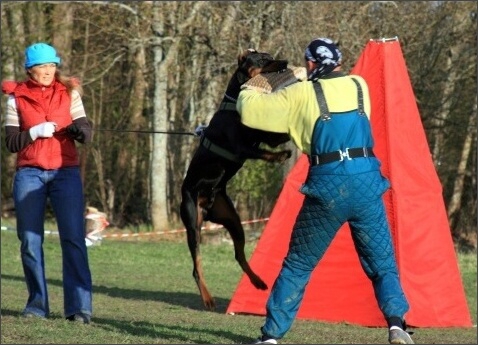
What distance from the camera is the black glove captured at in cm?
776

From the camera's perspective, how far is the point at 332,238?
6.62m

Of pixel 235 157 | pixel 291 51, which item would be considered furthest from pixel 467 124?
pixel 235 157

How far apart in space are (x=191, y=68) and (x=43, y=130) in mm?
16545

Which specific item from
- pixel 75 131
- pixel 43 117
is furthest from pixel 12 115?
pixel 75 131

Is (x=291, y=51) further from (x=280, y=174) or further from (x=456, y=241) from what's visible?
(x=456, y=241)

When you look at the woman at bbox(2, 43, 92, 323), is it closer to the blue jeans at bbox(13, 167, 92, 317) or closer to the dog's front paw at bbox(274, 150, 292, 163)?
the blue jeans at bbox(13, 167, 92, 317)

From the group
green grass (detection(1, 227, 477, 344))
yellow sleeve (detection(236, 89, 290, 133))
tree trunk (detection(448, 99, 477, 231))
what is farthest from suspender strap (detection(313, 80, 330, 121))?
tree trunk (detection(448, 99, 477, 231))

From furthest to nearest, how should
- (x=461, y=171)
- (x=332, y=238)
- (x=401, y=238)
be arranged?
(x=461, y=171)
(x=401, y=238)
(x=332, y=238)

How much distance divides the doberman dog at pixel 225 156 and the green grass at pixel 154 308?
787 mm

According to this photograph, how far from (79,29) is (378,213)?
21363mm

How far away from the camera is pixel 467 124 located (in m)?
24.5

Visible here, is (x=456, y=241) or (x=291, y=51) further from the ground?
(x=291, y=51)

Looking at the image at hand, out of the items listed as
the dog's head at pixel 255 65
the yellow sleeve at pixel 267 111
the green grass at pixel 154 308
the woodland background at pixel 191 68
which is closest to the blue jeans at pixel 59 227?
the green grass at pixel 154 308

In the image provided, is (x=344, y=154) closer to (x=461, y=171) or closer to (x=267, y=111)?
(x=267, y=111)
